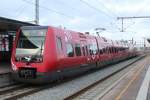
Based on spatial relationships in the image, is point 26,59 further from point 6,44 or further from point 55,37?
point 6,44

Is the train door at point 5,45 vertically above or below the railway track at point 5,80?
above

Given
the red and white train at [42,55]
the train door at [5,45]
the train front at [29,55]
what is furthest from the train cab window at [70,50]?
the train door at [5,45]

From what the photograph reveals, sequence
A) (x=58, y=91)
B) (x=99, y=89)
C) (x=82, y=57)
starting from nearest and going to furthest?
(x=58, y=91) → (x=99, y=89) → (x=82, y=57)

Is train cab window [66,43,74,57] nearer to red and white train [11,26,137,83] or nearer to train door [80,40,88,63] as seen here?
red and white train [11,26,137,83]

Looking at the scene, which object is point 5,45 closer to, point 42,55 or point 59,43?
point 59,43

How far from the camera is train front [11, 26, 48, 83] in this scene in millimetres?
17047

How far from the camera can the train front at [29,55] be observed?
17.0 metres

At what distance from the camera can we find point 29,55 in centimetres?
1739

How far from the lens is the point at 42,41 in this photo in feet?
57.9

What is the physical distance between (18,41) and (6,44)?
1395cm

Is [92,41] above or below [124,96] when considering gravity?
above

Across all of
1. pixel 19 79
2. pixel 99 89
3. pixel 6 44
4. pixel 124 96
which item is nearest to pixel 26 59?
pixel 19 79

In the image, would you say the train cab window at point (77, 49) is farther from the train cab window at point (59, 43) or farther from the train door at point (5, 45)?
the train door at point (5, 45)

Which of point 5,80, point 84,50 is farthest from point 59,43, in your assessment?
point 84,50
